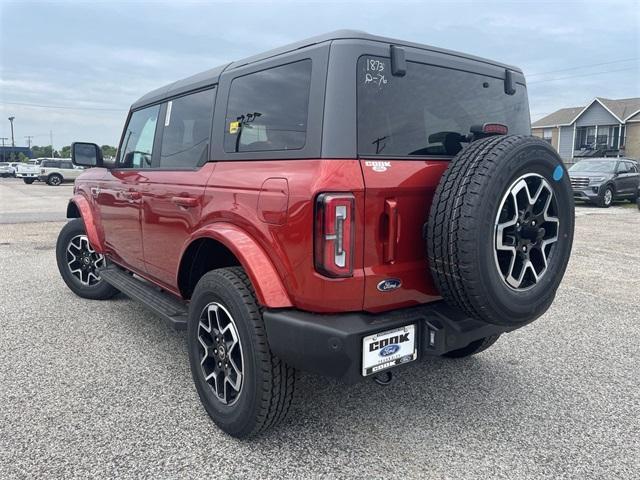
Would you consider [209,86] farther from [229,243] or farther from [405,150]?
[405,150]

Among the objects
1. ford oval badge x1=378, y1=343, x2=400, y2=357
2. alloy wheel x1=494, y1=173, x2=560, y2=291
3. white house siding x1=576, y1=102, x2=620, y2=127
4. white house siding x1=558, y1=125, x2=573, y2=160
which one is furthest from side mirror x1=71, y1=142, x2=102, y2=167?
white house siding x1=558, y1=125, x2=573, y2=160

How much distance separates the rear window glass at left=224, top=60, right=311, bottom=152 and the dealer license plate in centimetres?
96

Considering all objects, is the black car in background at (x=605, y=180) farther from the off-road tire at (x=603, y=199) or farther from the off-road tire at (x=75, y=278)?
the off-road tire at (x=75, y=278)

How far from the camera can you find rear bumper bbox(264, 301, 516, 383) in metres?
2.15

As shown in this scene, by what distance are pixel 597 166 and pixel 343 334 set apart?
18.8 m

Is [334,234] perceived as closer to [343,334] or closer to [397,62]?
[343,334]

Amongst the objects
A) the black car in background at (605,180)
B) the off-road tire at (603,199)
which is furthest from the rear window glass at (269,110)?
the off-road tire at (603,199)

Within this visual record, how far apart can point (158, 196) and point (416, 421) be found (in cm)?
219

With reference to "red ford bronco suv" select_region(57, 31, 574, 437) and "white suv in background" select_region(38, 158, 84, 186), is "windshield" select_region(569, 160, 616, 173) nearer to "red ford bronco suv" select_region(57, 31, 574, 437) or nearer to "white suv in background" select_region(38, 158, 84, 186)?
"red ford bronco suv" select_region(57, 31, 574, 437)

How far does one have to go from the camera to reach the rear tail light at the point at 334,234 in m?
2.12

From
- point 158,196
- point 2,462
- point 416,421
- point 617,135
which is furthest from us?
point 617,135

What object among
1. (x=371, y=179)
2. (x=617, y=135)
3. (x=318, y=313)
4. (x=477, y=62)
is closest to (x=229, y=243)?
(x=318, y=313)

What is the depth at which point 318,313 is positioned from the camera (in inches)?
89.5

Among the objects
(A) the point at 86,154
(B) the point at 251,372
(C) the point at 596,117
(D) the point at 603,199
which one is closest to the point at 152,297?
(B) the point at 251,372
